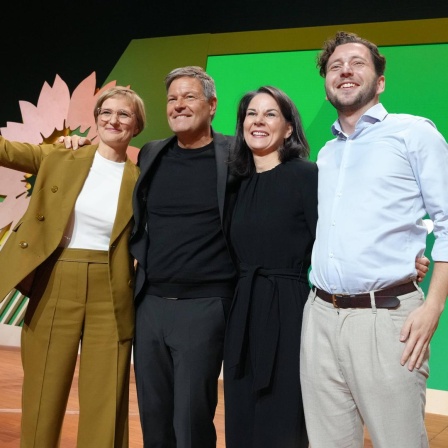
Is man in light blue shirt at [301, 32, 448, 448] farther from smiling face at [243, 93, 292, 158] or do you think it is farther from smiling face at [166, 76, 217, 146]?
smiling face at [166, 76, 217, 146]

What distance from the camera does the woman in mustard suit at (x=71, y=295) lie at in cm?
242

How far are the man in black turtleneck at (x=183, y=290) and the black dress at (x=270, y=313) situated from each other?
0.35 ft

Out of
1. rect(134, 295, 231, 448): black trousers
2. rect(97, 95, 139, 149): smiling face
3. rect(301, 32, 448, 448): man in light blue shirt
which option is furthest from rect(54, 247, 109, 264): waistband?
rect(301, 32, 448, 448): man in light blue shirt

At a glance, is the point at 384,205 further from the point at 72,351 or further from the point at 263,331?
the point at 72,351

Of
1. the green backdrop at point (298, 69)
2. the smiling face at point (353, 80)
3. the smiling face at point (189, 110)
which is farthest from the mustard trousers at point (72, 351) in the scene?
the green backdrop at point (298, 69)

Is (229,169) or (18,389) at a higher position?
(229,169)

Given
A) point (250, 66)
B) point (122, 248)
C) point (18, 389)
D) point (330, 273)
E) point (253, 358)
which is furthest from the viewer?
point (250, 66)

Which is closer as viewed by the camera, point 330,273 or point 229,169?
point 330,273

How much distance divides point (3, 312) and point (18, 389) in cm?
184

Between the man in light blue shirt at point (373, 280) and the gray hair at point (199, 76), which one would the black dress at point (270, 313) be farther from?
the gray hair at point (199, 76)

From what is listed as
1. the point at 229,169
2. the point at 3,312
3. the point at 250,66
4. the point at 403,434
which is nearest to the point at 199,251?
the point at 229,169

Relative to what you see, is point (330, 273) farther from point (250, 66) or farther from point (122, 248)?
point (250, 66)

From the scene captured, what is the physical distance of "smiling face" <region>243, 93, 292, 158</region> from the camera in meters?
2.31

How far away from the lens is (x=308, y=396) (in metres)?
1.94
